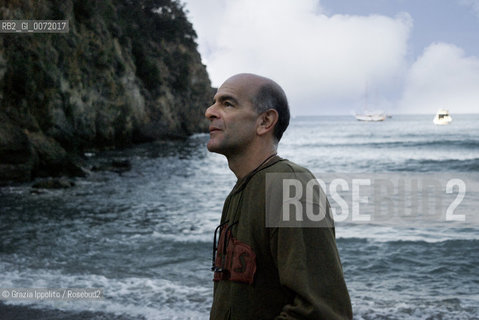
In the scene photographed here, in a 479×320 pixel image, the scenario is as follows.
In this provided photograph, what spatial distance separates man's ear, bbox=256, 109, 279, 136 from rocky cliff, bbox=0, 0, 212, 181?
16.3 m

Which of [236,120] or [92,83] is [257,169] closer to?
[236,120]

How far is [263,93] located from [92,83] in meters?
30.7

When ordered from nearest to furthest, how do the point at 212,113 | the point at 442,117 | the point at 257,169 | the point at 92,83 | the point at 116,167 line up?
the point at 257,169, the point at 212,113, the point at 116,167, the point at 92,83, the point at 442,117

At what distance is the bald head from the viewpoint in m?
1.66

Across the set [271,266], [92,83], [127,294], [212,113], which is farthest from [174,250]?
[92,83]

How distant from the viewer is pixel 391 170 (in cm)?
2583

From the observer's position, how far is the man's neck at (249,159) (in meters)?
1.66

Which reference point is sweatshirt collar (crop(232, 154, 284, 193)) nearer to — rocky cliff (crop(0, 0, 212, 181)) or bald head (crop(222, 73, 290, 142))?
bald head (crop(222, 73, 290, 142))

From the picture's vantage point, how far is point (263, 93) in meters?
1.66

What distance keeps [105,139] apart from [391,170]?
739 inches

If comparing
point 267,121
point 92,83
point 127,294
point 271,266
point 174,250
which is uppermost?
point 92,83

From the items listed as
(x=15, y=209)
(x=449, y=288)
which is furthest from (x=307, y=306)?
(x=15, y=209)

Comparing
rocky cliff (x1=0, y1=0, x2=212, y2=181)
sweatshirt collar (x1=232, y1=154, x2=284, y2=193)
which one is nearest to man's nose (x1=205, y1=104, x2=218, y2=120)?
sweatshirt collar (x1=232, y1=154, x2=284, y2=193)

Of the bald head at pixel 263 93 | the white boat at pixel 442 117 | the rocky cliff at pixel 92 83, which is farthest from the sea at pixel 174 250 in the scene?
the white boat at pixel 442 117
